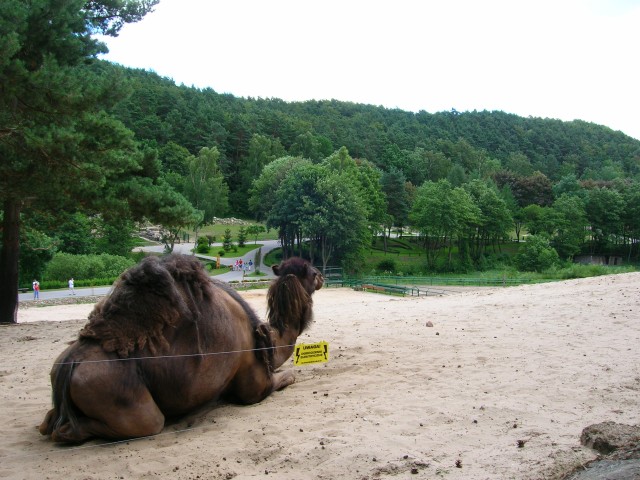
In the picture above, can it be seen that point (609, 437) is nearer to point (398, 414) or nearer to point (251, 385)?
point (398, 414)

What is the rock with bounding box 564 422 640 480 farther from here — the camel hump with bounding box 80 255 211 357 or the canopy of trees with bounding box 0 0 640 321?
the canopy of trees with bounding box 0 0 640 321

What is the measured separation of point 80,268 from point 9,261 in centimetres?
2776

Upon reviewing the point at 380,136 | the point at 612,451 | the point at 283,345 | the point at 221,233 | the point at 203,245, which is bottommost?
the point at 612,451

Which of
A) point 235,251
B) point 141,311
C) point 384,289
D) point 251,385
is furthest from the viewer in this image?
point 235,251

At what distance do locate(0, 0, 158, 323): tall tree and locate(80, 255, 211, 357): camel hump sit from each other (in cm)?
744

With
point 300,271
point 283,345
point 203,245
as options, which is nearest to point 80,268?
point 203,245

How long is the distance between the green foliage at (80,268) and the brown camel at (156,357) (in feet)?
122

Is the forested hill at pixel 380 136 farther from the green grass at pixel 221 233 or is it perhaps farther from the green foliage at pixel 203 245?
the green foliage at pixel 203 245

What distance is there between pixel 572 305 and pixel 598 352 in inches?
187

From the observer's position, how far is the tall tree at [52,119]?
1176 cm

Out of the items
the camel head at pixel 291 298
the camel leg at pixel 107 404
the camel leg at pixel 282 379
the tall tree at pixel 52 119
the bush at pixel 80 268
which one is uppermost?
the tall tree at pixel 52 119

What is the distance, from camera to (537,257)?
185 ft

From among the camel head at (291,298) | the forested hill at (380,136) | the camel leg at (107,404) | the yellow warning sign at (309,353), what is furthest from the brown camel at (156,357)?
the forested hill at (380,136)

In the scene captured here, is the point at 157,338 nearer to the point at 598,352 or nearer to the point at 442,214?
the point at 598,352
